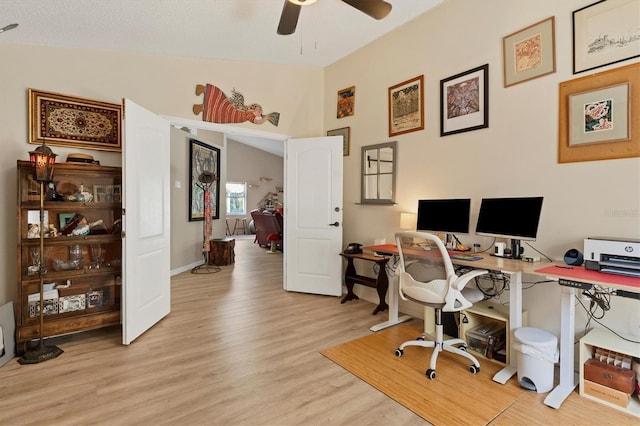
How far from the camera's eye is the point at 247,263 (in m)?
6.41

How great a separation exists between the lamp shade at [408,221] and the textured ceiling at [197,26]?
2.16m

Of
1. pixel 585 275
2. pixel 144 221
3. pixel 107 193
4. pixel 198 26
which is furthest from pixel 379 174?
pixel 107 193

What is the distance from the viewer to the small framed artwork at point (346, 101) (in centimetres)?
427

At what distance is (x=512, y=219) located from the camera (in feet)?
8.05

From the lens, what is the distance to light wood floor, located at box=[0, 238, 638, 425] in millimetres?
1829

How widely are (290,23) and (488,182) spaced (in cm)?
222

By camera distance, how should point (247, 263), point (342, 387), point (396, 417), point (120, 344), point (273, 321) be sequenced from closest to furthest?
1. point (396, 417)
2. point (342, 387)
3. point (120, 344)
4. point (273, 321)
5. point (247, 263)

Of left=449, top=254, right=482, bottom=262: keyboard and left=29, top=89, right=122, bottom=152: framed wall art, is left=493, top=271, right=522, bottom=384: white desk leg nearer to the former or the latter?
left=449, top=254, right=482, bottom=262: keyboard

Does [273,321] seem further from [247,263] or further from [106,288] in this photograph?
[247,263]

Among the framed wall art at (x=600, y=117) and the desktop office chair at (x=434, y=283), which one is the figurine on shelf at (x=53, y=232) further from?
the framed wall art at (x=600, y=117)

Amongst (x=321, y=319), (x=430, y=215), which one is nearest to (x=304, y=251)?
(x=321, y=319)

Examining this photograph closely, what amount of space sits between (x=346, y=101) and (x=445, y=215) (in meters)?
2.25

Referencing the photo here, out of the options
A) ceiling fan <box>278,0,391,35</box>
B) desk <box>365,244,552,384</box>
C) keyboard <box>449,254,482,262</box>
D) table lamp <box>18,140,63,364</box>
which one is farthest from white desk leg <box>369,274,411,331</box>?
table lamp <box>18,140,63,364</box>

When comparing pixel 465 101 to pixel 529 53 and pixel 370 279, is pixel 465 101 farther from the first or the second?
pixel 370 279
